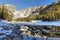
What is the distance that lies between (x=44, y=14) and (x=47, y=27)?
0.77ft

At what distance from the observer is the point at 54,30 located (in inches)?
92.5

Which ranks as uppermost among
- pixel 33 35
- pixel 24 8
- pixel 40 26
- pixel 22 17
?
pixel 24 8

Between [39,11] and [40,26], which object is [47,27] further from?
[39,11]

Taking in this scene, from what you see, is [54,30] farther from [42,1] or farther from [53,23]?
[42,1]

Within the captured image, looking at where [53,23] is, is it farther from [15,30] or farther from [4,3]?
[4,3]

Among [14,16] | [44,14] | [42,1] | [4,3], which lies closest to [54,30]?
[44,14]

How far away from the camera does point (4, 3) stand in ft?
7.93

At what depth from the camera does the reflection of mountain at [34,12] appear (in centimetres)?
239

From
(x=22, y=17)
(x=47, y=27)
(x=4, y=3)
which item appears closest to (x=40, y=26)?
(x=47, y=27)

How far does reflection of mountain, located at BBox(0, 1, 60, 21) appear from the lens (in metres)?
2.39

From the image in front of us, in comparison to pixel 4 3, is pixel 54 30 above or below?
below

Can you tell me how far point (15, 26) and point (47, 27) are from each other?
0.56m

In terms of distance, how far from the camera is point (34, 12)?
2.44 meters

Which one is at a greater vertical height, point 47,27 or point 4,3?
point 4,3
